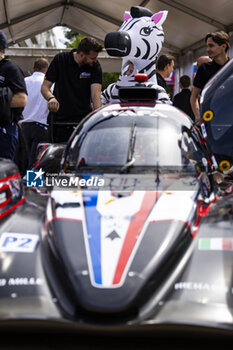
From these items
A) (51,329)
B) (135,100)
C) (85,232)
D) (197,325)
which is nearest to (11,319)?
(51,329)

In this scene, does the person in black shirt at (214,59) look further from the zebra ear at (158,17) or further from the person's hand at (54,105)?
the person's hand at (54,105)

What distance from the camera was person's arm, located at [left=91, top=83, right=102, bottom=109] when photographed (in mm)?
5156

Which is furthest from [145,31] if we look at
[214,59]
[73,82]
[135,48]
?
[73,82]

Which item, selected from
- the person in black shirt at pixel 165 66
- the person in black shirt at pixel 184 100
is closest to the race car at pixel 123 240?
the person in black shirt at pixel 165 66

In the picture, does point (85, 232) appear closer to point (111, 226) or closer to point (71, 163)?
point (111, 226)

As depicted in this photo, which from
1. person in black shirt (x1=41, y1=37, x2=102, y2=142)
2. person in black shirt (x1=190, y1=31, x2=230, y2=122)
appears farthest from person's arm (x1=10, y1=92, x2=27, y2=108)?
person in black shirt (x1=190, y1=31, x2=230, y2=122)

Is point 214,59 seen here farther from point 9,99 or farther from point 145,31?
point 9,99

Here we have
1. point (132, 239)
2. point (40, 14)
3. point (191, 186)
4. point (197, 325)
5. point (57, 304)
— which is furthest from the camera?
point (40, 14)

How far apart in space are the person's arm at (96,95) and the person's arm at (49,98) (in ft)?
1.38

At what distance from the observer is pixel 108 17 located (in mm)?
15102

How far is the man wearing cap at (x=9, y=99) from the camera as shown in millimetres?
3969

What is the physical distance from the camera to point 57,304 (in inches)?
87.7

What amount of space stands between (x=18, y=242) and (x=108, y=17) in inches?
529

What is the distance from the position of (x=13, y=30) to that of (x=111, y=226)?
45.9 ft
